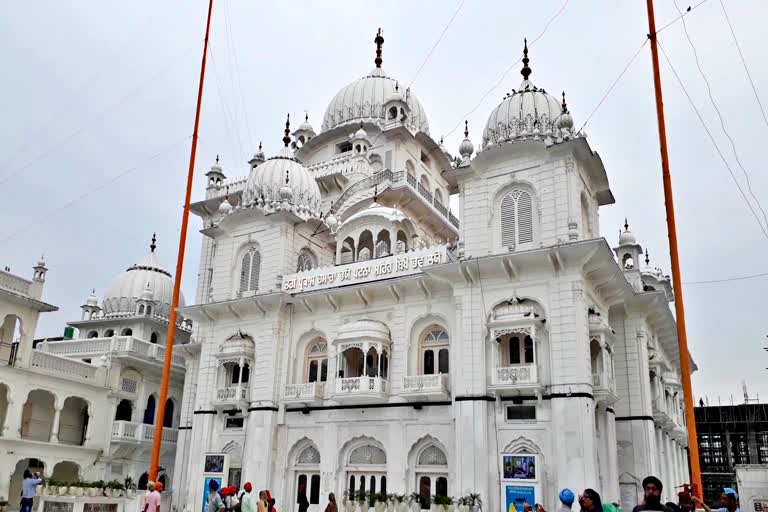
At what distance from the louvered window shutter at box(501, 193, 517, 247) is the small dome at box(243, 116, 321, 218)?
9.46 m

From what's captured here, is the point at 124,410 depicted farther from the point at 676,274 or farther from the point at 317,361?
the point at 676,274

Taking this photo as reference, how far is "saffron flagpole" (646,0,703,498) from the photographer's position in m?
12.0

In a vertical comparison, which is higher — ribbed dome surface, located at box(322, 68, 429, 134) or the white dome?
ribbed dome surface, located at box(322, 68, 429, 134)

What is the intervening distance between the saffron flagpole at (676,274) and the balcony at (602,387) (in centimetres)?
714

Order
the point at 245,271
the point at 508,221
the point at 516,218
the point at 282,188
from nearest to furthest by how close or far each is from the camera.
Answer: the point at 516,218, the point at 508,221, the point at 245,271, the point at 282,188

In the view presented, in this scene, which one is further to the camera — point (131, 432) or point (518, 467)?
point (131, 432)

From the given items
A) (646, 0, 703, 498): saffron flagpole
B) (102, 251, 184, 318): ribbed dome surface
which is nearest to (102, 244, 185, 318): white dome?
(102, 251, 184, 318): ribbed dome surface

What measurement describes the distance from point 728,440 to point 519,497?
39.2 metres

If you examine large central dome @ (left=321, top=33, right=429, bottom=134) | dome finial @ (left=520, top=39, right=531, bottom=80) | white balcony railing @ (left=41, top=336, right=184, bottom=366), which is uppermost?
large central dome @ (left=321, top=33, right=429, bottom=134)

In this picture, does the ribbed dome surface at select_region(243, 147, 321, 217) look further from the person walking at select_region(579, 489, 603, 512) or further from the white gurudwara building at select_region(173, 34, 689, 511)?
the person walking at select_region(579, 489, 603, 512)

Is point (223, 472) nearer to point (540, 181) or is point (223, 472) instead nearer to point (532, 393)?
point (532, 393)

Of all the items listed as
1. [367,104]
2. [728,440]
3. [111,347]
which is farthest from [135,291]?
[728,440]

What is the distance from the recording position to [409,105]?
38.6 m

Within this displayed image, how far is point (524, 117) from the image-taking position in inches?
978
